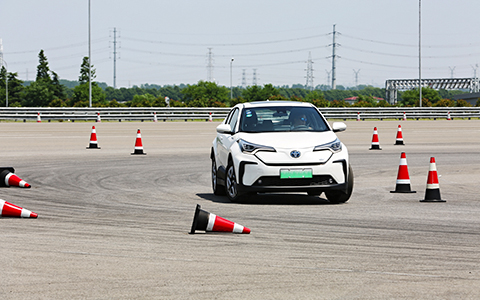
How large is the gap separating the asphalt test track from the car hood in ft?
3.12

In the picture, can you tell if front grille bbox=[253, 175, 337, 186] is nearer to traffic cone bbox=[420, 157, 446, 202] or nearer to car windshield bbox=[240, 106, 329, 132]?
car windshield bbox=[240, 106, 329, 132]

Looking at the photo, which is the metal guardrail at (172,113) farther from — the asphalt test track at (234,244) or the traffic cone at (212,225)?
the traffic cone at (212,225)

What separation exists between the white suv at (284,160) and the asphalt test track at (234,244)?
33 centimetres

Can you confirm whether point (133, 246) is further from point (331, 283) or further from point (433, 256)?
point (433, 256)

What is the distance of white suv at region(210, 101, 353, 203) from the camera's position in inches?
419

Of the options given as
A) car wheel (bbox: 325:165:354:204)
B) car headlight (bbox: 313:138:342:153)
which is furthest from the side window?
car wheel (bbox: 325:165:354:204)

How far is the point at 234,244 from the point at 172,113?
5357 centimetres

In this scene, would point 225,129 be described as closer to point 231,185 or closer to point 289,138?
point 231,185

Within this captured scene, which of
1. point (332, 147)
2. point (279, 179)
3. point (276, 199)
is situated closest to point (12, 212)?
point (279, 179)

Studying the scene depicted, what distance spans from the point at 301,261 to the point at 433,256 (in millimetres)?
1311

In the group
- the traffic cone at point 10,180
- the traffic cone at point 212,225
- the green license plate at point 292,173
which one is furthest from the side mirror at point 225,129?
the traffic cone at point 10,180

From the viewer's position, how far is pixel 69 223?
352 inches

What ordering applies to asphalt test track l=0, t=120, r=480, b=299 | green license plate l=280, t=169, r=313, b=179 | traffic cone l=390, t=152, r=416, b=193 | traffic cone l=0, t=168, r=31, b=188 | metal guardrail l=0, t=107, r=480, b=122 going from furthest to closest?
1. metal guardrail l=0, t=107, r=480, b=122
2. traffic cone l=0, t=168, r=31, b=188
3. traffic cone l=390, t=152, r=416, b=193
4. green license plate l=280, t=169, r=313, b=179
5. asphalt test track l=0, t=120, r=480, b=299

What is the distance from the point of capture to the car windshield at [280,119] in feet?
38.2
